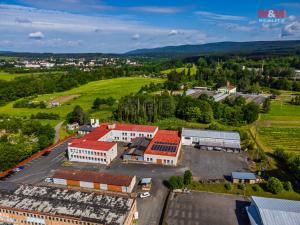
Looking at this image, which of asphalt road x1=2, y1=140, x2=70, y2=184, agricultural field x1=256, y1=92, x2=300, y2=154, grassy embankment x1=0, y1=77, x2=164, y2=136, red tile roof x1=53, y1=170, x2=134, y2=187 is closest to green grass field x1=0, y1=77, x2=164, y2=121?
grassy embankment x1=0, y1=77, x2=164, y2=136

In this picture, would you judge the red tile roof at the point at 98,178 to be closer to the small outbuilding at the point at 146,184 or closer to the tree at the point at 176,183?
the small outbuilding at the point at 146,184

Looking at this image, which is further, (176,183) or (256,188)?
(256,188)

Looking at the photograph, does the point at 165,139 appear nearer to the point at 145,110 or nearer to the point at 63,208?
the point at 145,110

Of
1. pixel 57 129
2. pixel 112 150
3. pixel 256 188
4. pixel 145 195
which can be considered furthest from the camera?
pixel 57 129

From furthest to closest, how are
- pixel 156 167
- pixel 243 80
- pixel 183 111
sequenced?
pixel 243 80 → pixel 183 111 → pixel 156 167

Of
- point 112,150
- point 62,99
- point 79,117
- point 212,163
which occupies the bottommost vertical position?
point 212,163

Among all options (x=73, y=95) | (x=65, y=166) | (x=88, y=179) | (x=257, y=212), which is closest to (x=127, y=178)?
(x=88, y=179)

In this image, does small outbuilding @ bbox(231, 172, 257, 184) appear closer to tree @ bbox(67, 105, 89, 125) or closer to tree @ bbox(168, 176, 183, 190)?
tree @ bbox(168, 176, 183, 190)

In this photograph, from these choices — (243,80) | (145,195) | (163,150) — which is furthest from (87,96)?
(145,195)
